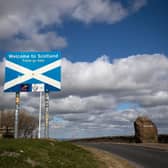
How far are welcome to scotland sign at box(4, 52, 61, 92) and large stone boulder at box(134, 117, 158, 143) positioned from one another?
26153 mm

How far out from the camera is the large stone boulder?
44.3 m

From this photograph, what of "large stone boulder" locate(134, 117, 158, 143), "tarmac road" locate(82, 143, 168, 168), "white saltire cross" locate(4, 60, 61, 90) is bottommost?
"tarmac road" locate(82, 143, 168, 168)

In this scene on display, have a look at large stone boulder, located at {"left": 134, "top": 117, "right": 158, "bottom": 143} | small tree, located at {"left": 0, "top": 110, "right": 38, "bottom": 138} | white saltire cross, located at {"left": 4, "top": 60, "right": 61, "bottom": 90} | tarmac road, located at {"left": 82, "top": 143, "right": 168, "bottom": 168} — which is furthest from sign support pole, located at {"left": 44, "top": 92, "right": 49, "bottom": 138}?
small tree, located at {"left": 0, "top": 110, "right": 38, "bottom": 138}

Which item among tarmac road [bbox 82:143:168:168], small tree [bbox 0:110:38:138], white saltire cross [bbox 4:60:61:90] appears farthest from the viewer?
small tree [bbox 0:110:38:138]

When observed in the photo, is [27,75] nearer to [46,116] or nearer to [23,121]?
[46,116]

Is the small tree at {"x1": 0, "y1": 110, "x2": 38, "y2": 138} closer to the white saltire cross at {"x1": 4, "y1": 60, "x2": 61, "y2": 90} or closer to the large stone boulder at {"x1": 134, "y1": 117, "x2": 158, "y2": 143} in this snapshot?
the large stone boulder at {"x1": 134, "y1": 117, "x2": 158, "y2": 143}

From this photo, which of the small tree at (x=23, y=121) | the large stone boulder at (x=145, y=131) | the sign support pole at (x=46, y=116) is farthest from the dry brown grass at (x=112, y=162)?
the small tree at (x=23, y=121)

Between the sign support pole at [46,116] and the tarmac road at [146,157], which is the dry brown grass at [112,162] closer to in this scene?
the tarmac road at [146,157]

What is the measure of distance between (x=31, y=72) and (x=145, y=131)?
89.9 feet

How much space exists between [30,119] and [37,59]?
51.1m

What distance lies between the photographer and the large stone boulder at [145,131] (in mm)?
44344

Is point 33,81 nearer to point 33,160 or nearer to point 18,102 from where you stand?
point 18,102

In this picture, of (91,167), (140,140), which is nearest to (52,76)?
(91,167)

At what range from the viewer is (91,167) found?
13.4 metres
